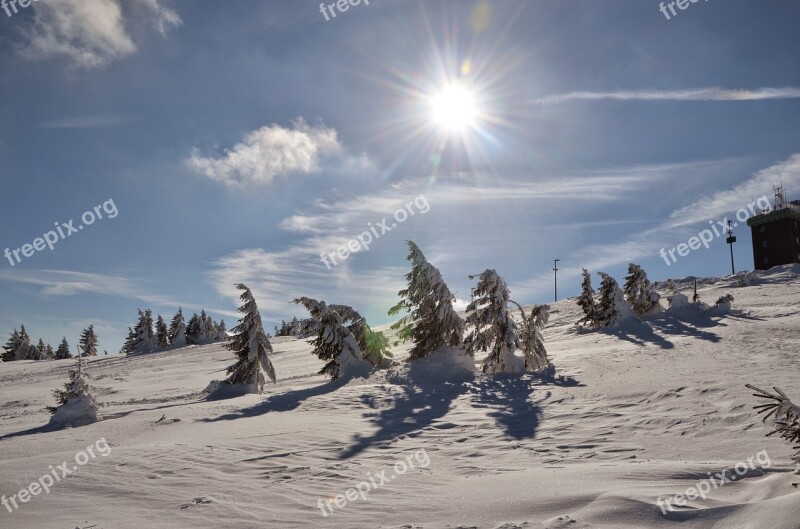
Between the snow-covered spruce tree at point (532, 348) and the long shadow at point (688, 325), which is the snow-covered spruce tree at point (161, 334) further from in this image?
Result: the long shadow at point (688, 325)

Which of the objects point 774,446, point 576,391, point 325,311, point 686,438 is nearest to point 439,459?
point 686,438

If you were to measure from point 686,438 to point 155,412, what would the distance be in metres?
14.9

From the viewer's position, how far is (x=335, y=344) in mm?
22047

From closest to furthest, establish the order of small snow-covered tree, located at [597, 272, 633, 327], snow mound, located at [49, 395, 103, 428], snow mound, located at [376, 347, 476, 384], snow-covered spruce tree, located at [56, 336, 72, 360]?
1. snow mound, located at [49, 395, 103, 428]
2. snow mound, located at [376, 347, 476, 384]
3. small snow-covered tree, located at [597, 272, 633, 327]
4. snow-covered spruce tree, located at [56, 336, 72, 360]

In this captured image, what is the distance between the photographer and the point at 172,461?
9047 mm

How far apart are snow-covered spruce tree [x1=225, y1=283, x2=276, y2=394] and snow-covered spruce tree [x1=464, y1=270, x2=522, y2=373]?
30.9 ft

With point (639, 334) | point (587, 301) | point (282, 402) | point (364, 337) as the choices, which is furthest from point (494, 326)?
point (587, 301)

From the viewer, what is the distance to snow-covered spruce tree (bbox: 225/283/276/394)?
835 inches

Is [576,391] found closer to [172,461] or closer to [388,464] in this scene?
[388,464]

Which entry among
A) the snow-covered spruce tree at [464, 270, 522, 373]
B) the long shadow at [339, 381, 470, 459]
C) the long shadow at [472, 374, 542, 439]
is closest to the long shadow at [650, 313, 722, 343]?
the snow-covered spruce tree at [464, 270, 522, 373]

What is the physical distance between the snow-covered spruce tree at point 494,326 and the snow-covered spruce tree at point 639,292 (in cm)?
1763

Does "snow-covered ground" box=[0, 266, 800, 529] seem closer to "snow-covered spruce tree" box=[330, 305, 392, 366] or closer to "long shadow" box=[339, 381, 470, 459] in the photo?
"long shadow" box=[339, 381, 470, 459]

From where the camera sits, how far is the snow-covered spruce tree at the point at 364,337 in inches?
957

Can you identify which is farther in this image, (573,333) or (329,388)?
(573,333)
